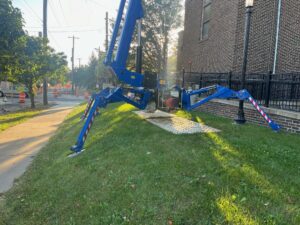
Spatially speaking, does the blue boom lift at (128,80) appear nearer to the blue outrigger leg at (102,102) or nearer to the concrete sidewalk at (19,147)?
the blue outrigger leg at (102,102)

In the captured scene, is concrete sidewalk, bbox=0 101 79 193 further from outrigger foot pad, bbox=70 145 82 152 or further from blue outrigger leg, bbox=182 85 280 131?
blue outrigger leg, bbox=182 85 280 131

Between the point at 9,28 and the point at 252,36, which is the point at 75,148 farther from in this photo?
the point at 252,36

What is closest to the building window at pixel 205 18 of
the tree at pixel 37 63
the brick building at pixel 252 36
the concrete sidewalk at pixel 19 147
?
the brick building at pixel 252 36

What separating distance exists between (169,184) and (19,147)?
602cm

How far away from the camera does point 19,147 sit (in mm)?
8195

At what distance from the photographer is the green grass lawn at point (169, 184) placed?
324 centimetres

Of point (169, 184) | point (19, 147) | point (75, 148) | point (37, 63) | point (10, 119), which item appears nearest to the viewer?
point (169, 184)

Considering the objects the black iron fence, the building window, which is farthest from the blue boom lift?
the building window

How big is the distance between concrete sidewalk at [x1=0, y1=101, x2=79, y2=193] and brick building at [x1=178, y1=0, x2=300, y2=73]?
8798 mm

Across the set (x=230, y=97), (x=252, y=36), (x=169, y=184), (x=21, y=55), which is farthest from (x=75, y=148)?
(x=21, y=55)

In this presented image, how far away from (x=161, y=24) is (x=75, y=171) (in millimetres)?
24833

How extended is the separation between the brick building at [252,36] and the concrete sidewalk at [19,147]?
8798 millimetres

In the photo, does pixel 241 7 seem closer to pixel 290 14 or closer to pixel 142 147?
pixel 290 14

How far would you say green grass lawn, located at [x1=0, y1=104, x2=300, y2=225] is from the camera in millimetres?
3238
